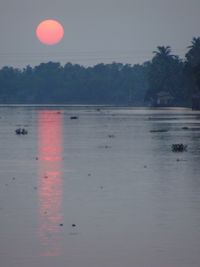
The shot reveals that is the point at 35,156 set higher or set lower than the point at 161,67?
lower

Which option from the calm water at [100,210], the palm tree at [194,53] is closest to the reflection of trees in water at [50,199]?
the calm water at [100,210]

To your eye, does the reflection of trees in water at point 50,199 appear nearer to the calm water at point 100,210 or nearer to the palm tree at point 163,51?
the calm water at point 100,210

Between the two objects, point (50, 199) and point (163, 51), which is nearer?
point (50, 199)

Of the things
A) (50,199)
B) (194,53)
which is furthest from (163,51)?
(50,199)

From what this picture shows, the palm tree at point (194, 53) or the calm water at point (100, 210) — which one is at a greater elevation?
the palm tree at point (194, 53)

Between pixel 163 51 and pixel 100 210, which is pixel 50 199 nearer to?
pixel 100 210

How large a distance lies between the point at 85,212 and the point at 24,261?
17.2 feet

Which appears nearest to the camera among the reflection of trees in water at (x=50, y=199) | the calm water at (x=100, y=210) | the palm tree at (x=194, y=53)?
the calm water at (x=100, y=210)

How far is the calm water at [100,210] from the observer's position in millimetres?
15133

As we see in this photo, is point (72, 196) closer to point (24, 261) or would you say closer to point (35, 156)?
point (24, 261)

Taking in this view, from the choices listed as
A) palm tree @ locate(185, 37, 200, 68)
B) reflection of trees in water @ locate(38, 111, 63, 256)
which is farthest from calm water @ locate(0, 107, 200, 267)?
palm tree @ locate(185, 37, 200, 68)

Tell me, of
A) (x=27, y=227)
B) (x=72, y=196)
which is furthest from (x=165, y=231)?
(x=72, y=196)

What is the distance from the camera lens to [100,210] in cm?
2009

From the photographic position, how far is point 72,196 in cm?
2266
